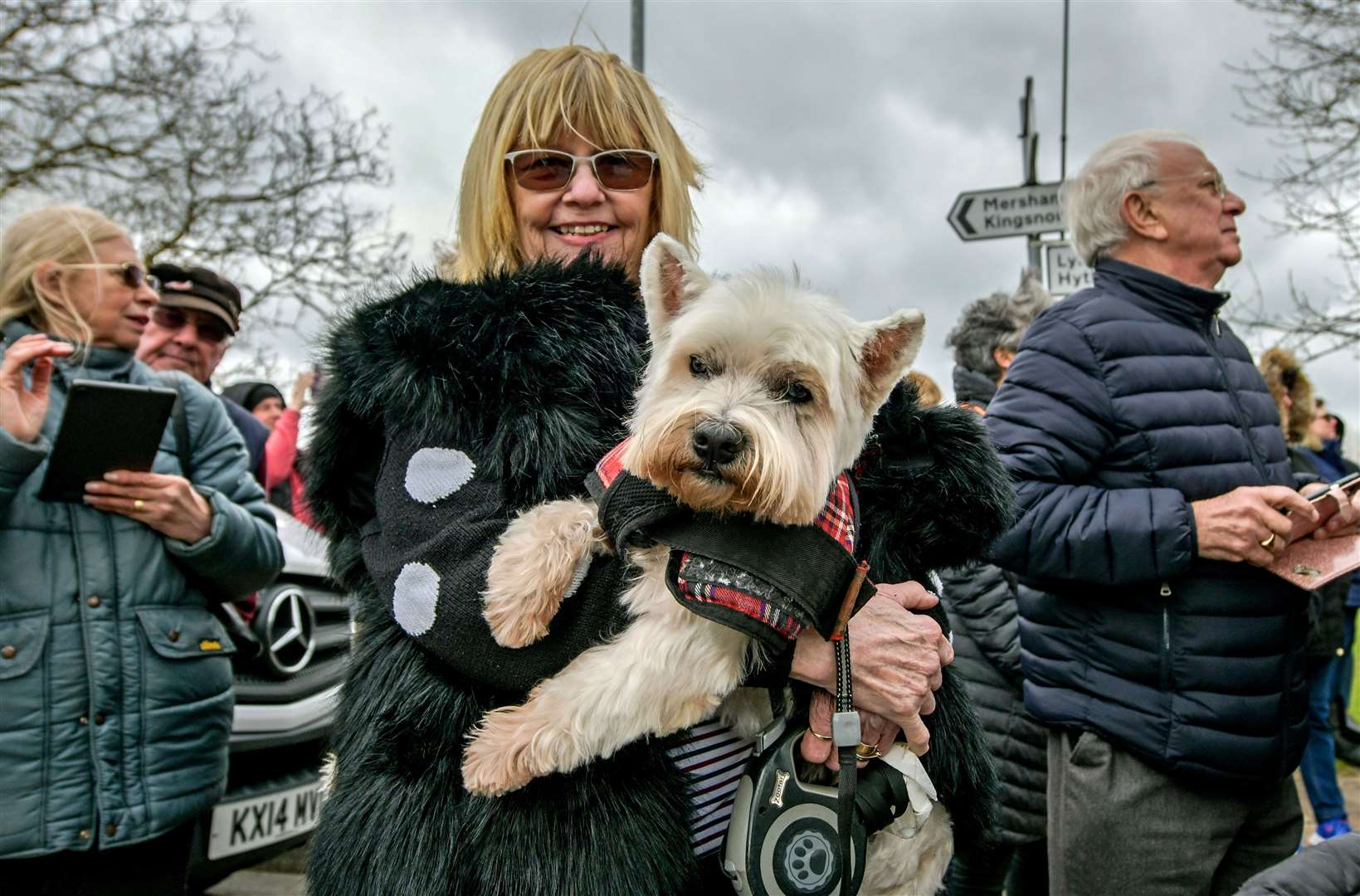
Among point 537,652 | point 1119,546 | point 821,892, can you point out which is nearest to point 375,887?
point 537,652

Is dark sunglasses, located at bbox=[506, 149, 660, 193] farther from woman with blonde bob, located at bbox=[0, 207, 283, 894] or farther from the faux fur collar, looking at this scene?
woman with blonde bob, located at bbox=[0, 207, 283, 894]

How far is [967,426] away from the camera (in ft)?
6.77

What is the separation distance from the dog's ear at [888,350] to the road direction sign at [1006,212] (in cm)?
659

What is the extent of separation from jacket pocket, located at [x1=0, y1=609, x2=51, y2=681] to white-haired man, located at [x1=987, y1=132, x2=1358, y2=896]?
2.79m

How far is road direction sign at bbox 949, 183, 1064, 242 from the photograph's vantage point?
27.0ft

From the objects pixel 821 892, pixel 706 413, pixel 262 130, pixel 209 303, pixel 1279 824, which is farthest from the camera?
pixel 262 130

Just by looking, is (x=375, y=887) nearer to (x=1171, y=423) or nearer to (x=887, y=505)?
(x=887, y=505)

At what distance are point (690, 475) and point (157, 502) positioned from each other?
76.0 inches

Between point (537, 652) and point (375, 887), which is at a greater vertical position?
point (537, 652)

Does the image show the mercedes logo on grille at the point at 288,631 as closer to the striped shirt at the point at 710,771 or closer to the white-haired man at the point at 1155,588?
the striped shirt at the point at 710,771

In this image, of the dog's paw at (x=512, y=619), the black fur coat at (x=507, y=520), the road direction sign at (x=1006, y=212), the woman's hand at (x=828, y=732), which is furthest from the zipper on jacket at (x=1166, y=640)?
the road direction sign at (x=1006, y=212)

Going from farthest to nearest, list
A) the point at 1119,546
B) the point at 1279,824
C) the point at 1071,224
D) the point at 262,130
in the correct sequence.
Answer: the point at 262,130 < the point at 1071,224 < the point at 1279,824 < the point at 1119,546

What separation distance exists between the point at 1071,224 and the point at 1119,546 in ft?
4.21

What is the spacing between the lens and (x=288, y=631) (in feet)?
14.5
